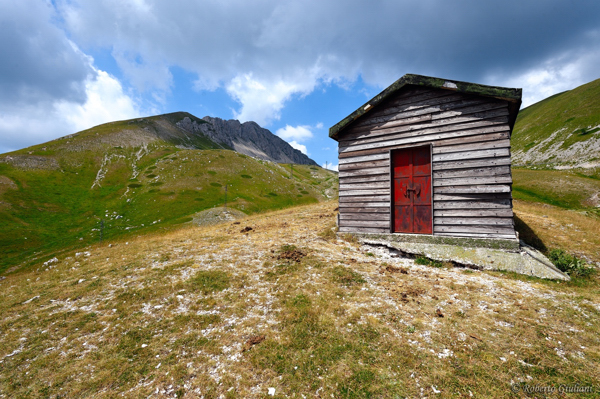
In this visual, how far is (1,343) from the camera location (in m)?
5.62

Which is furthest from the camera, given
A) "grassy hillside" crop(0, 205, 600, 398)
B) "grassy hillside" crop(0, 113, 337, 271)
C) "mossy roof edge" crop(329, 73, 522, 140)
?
"grassy hillside" crop(0, 113, 337, 271)

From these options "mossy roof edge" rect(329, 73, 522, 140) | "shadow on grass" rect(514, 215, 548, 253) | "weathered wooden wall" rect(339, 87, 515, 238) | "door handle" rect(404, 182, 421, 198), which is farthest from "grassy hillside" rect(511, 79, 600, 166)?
"door handle" rect(404, 182, 421, 198)

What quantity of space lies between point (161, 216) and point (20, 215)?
70.1 ft

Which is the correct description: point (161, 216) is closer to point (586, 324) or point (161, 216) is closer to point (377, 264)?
point (377, 264)

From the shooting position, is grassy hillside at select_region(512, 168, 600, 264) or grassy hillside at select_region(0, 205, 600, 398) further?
grassy hillside at select_region(512, 168, 600, 264)

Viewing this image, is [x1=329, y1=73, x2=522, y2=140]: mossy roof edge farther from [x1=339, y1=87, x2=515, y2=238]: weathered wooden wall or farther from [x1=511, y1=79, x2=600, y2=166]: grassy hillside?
[x1=511, y1=79, x2=600, y2=166]: grassy hillside

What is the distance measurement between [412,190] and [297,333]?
9.17m

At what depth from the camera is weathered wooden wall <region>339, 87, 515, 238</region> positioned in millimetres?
9977

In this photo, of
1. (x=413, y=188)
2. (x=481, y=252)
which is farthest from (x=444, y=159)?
(x=481, y=252)

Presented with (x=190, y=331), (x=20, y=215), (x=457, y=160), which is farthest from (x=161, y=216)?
(x=457, y=160)

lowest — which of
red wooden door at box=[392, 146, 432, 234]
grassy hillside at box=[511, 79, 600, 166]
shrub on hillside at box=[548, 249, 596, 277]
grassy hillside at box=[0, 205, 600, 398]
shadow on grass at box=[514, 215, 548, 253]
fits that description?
grassy hillside at box=[0, 205, 600, 398]

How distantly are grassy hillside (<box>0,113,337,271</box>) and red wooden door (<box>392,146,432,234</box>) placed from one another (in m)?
30.7

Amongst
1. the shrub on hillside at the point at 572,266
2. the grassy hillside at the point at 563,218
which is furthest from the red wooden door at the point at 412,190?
the grassy hillside at the point at 563,218

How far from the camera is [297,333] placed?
5.49 m
